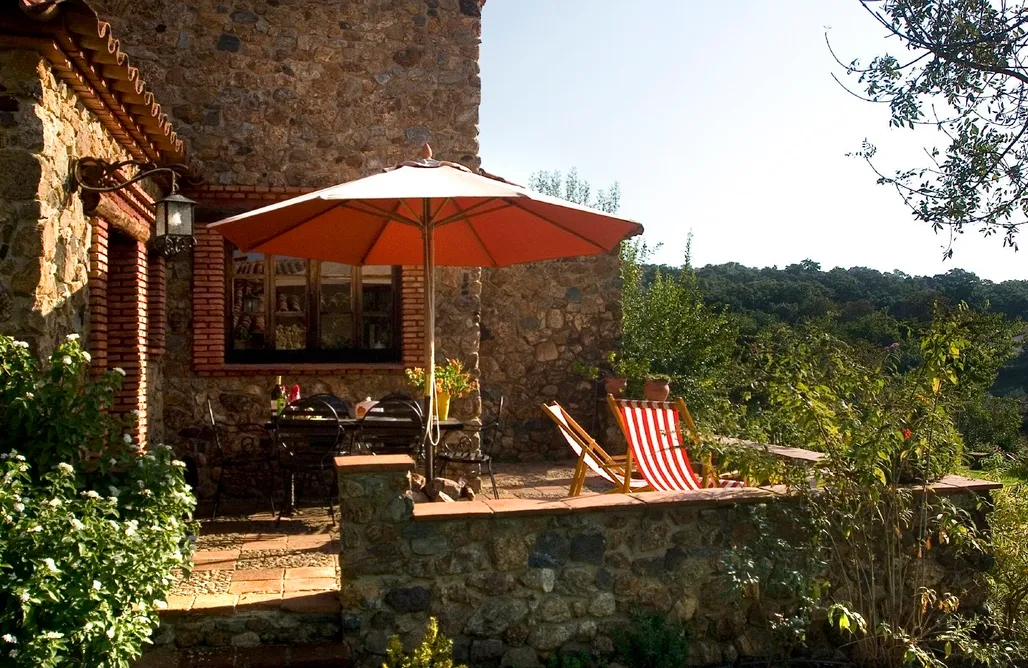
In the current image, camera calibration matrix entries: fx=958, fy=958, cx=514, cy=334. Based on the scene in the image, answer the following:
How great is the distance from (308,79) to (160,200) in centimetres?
267

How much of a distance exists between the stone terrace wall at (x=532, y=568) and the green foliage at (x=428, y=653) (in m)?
0.30

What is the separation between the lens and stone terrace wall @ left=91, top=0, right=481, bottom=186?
784 centimetres

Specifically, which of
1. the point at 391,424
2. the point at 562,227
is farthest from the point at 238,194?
the point at 562,227

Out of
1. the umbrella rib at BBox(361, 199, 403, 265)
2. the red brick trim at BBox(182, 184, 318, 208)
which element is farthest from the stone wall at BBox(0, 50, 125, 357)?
the red brick trim at BBox(182, 184, 318, 208)

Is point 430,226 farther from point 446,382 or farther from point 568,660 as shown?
point 568,660

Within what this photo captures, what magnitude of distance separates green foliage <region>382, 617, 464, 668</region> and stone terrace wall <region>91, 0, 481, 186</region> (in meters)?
5.11

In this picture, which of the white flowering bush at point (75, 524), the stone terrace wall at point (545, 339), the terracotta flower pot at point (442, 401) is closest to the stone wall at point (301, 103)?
the terracotta flower pot at point (442, 401)

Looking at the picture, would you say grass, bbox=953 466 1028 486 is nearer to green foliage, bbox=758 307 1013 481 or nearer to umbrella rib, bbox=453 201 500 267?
green foliage, bbox=758 307 1013 481

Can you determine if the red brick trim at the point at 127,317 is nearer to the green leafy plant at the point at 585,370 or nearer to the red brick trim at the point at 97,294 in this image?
the red brick trim at the point at 97,294

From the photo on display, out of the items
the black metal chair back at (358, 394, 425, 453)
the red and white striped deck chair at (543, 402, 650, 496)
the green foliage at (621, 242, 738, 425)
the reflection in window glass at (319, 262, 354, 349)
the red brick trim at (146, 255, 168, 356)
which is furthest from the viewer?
the green foliage at (621, 242, 738, 425)

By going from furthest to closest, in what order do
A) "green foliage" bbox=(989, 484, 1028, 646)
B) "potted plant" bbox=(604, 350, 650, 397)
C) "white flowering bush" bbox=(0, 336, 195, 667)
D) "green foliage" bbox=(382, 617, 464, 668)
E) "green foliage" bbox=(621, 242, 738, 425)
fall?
"green foliage" bbox=(621, 242, 738, 425), "potted plant" bbox=(604, 350, 650, 397), "green foliage" bbox=(989, 484, 1028, 646), "green foliage" bbox=(382, 617, 464, 668), "white flowering bush" bbox=(0, 336, 195, 667)

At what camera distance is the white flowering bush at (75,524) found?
122 inches

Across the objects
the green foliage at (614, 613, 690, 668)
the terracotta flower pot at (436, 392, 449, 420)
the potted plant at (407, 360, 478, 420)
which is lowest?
the green foliage at (614, 613, 690, 668)

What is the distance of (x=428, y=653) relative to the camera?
359cm
